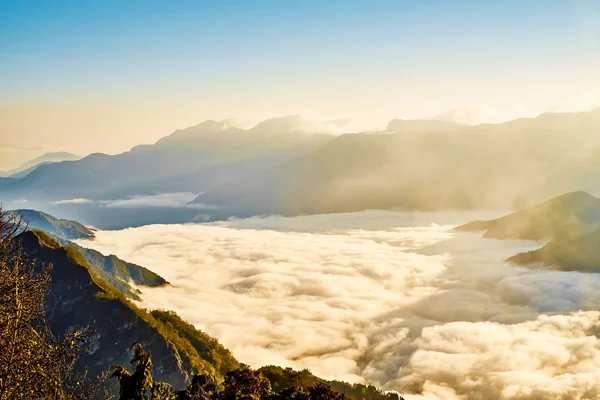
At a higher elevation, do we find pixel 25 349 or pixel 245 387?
pixel 25 349

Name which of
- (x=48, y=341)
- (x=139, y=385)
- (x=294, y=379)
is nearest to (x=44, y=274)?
(x=48, y=341)

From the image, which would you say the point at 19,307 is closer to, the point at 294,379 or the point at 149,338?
the point at 294,379

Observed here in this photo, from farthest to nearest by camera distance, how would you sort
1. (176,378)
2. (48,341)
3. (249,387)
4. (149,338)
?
(149,338), (176,378), (249,387), (48,341)

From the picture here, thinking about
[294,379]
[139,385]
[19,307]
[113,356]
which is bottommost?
[294,379]

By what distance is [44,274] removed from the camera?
27484 mm

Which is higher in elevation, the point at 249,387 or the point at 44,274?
the point at 44,274

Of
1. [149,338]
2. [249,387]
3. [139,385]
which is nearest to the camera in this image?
[139,385]

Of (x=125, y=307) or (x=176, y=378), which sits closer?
(x=176, y=378)

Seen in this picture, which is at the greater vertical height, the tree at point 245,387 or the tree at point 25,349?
the tree at point 25,349

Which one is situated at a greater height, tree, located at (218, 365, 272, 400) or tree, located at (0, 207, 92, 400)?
tree, located at (0, 207, 92, 400)

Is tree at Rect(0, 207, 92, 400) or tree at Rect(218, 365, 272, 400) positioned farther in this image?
tree at Rect(218, 365, 272, 400)

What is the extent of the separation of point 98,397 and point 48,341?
5656 inches

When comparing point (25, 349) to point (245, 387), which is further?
point (245, 387)

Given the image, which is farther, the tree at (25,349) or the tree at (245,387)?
the tree at (245,387)
